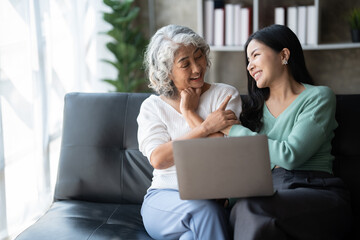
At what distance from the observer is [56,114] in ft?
9.43

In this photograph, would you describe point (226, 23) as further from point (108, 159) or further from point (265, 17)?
point (108, 159)

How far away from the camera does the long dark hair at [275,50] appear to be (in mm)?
1876

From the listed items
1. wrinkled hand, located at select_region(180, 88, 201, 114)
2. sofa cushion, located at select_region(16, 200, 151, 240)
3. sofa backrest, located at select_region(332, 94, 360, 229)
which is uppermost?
wrinkled hand, located at select_region(180, 88, 201, 114)

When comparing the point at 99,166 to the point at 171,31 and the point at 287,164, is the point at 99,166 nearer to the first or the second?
the point at 171,31

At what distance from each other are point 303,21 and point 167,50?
168 centimetres

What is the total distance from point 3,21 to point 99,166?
88 centimetres

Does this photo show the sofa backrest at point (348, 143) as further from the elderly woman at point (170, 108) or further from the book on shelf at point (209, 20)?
the book on shelf at point (209, 20)

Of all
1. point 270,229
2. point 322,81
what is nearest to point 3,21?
point 270,229

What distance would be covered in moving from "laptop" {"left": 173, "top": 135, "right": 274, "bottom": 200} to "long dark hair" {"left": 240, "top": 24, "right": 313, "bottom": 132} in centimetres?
49

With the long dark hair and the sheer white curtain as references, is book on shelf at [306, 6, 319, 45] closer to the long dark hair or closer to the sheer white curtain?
the long dark hair

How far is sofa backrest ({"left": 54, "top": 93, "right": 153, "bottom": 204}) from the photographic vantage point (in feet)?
6.73

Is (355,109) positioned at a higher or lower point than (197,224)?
higher

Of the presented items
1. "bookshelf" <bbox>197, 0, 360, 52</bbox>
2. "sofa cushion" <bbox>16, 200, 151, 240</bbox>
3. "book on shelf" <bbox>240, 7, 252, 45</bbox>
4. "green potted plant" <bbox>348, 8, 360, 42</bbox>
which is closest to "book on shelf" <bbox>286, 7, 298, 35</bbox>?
"bookshelf" <bbox>197, 0, 360, 52</bbox>

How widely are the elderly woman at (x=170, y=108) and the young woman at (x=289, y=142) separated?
0.36 ft
